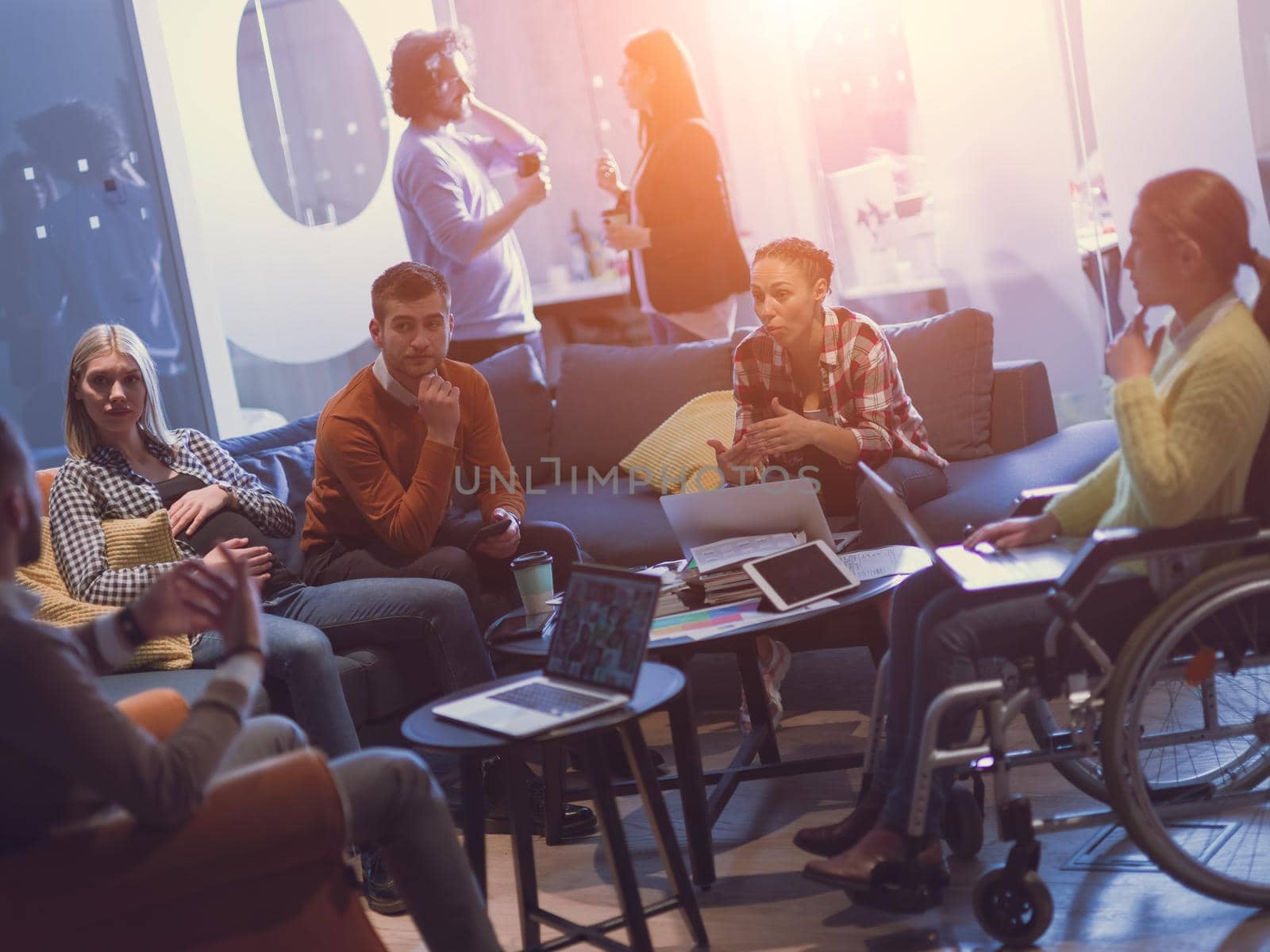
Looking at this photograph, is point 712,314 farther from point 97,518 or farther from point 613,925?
point 613,925

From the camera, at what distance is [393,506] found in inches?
124

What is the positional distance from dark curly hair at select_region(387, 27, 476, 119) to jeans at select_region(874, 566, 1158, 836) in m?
3.35

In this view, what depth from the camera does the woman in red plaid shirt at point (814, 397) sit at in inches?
125

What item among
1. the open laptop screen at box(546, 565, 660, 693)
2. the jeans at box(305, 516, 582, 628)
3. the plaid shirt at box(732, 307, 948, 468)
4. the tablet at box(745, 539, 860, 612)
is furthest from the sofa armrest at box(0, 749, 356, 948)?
the plaid shirt at box(732, 307, 948, 468)

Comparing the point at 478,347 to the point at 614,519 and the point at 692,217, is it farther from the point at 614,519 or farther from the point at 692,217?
the point at 614,519

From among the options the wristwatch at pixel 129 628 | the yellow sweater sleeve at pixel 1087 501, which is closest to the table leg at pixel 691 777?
→ the yellow sweater sleeve at pixel 1087 501

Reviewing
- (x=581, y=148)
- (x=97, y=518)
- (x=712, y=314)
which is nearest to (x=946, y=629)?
(x=97, y=518)

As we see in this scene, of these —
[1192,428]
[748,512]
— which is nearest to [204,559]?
[748,512]

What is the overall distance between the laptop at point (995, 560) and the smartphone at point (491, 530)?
122 cm

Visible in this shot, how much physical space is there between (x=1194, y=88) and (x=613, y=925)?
3379 mm

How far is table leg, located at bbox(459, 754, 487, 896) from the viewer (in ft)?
6.71

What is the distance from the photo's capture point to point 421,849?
1755 mm

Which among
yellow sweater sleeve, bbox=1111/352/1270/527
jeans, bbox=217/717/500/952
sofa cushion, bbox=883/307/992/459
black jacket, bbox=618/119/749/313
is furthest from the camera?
black jacket, bbox=618/119/749/313

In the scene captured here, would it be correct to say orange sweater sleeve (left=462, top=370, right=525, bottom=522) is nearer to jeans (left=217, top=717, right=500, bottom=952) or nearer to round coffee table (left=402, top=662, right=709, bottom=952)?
round coffee table (left=402, top=662, right=709, bottom=952)
